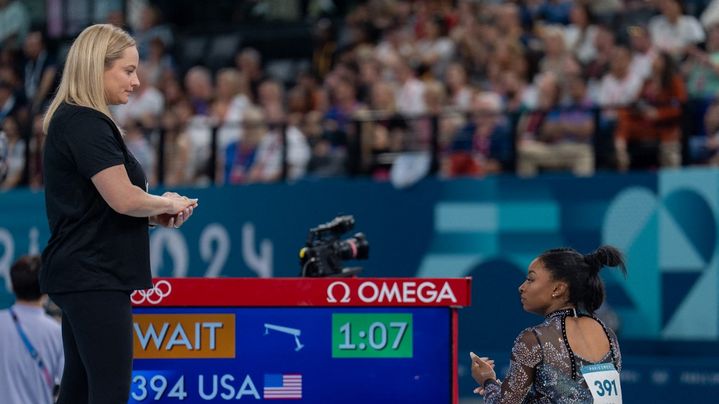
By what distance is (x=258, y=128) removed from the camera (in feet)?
41.9

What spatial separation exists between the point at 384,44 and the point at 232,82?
1.74 meters

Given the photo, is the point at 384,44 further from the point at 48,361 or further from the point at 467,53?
the point at 48,361

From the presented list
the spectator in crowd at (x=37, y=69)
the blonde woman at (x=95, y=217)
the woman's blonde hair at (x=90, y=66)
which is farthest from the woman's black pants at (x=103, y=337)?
the spectator in crowd at (x=37, y=69)

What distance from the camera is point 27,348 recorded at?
6.46 metres

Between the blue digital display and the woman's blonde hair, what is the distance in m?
1.13

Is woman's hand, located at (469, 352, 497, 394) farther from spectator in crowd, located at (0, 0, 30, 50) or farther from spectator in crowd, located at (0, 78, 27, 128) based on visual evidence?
spectator in crowd, located at (0, 0, 30, 50)

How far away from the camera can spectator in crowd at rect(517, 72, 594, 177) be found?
11555 mm

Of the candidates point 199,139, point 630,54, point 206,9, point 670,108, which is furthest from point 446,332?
point 206,9

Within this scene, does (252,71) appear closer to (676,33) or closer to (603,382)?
(676,33)

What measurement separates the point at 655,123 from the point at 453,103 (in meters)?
2.14

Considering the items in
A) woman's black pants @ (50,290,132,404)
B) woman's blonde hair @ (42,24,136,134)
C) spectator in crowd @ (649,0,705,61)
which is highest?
spectator in crowd @ (649,0,705,61)

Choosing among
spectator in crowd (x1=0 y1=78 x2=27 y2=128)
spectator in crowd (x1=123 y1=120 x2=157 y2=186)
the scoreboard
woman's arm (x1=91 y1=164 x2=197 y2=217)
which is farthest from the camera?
spectator in crowd (x1=0 y1=78 x2=27 y2=128)

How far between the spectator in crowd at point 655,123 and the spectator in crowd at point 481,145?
3.31 ft

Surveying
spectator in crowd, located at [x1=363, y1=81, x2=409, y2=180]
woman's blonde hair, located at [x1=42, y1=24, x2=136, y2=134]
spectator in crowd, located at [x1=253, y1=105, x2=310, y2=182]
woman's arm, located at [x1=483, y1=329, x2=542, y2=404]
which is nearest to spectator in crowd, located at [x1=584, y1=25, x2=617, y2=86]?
spectator in crowd, located at [x1=363, y1=81, x2=409, y2=180]
